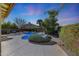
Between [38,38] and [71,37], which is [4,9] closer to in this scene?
[38,38]

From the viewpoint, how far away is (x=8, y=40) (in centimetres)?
276

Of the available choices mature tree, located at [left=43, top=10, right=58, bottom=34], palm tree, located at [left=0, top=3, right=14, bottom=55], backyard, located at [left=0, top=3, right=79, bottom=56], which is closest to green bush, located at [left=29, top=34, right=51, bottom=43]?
backyard, located at [left=0, top=3, right=79, bottom=56]

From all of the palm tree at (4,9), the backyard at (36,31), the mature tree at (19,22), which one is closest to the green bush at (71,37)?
the backyard at (36,31)

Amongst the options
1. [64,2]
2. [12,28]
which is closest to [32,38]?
[12,28]

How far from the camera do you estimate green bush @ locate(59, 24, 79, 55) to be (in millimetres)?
2717

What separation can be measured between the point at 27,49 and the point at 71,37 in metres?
0.65

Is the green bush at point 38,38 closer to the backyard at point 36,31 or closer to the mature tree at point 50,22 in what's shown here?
the backyard at point 36,31

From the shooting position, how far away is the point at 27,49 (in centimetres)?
275

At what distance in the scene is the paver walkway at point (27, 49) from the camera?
274cm

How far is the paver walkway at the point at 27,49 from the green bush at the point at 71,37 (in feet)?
0.46

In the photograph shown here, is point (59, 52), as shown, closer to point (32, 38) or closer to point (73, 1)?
point (32, 38)

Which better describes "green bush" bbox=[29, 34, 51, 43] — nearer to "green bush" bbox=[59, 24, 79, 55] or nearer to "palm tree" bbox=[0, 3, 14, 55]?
"green bush" bbox=[59, 24, 79, 55]

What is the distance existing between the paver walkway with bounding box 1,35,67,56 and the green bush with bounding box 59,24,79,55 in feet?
0.46

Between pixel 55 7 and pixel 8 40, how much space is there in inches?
32.6
